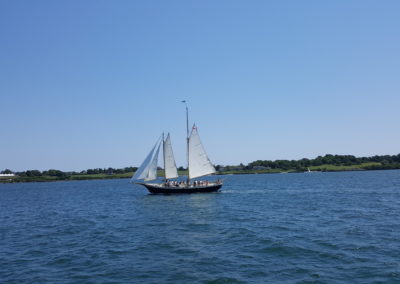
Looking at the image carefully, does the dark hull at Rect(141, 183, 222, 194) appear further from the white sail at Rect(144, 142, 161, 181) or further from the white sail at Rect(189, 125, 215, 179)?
the white sail at Rect(144, 142, 161, 181)

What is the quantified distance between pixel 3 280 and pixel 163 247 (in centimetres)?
1058

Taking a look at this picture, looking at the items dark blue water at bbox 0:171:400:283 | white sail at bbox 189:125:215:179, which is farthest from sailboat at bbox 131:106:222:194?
dark blue water at bbox 0:171:400:283

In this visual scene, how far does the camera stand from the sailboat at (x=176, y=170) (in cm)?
6900

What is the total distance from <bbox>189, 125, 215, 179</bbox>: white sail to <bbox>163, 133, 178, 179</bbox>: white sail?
389cm

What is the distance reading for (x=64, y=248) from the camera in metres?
27.0

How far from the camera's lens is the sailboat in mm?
69000

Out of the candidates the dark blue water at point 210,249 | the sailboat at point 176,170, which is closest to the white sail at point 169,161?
the sailboat at point 176,170

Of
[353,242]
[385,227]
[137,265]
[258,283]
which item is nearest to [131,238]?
[137,265]

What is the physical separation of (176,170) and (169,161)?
2503 millimetres

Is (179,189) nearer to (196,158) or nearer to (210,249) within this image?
(196,158)

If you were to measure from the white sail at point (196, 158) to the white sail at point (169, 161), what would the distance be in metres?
3.89

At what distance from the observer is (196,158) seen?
238 ft

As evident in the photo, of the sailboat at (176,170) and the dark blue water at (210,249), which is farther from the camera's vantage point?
the sailboat at (176,170)

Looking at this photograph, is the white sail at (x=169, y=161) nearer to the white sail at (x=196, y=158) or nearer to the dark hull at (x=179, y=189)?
the dark hull at (x=179, y=189)
